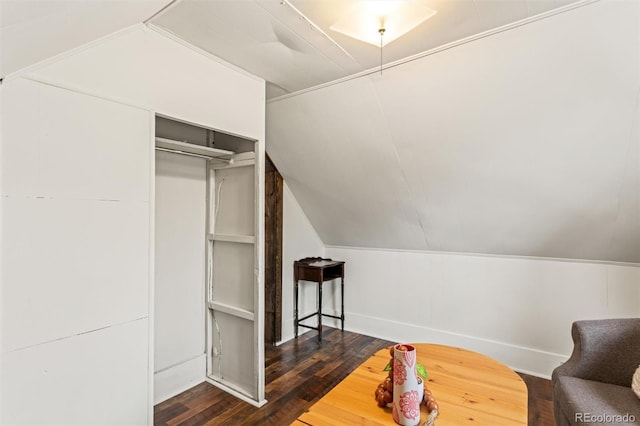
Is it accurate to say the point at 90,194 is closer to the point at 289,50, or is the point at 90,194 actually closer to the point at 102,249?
the point at 102,249

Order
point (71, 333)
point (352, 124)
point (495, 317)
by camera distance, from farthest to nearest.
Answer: point (495, 317) < point (352, 124) < point (71, 333)

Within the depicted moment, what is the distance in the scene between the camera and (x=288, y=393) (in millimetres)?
2490

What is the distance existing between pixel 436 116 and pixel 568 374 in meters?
1.71

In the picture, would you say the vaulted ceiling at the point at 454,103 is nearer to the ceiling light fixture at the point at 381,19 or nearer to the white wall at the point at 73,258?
the ceiling light fixture at the point at 381,19

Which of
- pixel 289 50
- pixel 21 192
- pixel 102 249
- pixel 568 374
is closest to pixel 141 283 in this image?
pixel 102 249

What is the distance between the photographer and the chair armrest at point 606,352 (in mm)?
1675

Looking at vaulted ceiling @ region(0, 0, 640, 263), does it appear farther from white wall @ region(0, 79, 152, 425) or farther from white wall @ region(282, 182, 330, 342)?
white wall @ region(282, 182, 330, 342)

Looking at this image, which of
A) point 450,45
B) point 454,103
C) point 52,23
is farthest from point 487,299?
point 52,23

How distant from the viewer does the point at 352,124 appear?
259 cm

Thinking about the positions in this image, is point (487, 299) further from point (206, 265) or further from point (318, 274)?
A: point (206, 265)

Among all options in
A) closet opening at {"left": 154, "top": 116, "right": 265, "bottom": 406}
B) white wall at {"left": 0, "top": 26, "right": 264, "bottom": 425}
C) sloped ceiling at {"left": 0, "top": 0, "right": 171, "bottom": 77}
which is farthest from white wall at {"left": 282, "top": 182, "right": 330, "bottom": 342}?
sloped ceiling at {"left": 0, "top": 0, "right": 171, "bottom": 77}

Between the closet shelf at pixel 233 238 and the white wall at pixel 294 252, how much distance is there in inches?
39.0

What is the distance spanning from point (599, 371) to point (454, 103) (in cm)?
173

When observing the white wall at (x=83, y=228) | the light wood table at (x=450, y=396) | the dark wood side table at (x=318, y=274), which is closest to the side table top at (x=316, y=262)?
the dark wood side table at (x=318, y=274)
